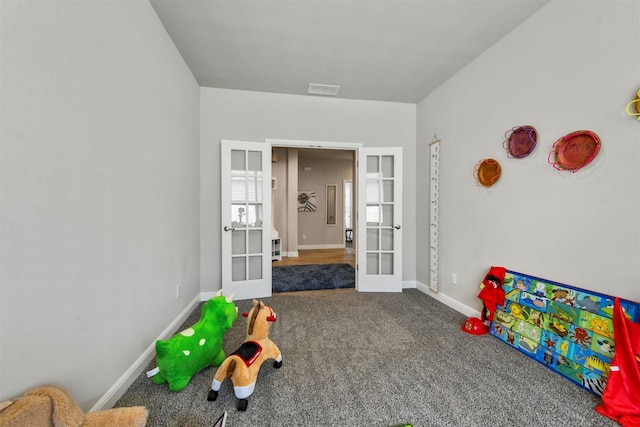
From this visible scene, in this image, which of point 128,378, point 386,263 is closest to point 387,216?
point 386,263

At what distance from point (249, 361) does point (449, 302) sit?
2393 millimetres

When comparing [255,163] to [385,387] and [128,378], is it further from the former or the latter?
[385,387]

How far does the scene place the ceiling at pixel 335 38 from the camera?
76.9 inches

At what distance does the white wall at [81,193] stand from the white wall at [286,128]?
1047mm

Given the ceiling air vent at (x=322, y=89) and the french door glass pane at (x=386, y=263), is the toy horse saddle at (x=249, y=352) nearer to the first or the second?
the french door glass pane at (x=386, y=263)

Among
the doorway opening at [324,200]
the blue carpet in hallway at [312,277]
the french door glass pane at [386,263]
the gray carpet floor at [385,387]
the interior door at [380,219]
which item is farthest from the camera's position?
the doorway opening at [324,200]

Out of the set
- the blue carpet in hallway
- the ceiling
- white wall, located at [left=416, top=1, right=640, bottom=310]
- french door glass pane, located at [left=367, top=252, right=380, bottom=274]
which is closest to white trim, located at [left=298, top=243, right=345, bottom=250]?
the blue carpet in hallway

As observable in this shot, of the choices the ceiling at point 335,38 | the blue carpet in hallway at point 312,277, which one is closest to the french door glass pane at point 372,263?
the blue carpet in hallway at point 312,277

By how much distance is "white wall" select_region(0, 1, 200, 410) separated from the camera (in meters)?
0.92

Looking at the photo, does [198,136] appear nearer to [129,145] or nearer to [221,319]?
[129,145]

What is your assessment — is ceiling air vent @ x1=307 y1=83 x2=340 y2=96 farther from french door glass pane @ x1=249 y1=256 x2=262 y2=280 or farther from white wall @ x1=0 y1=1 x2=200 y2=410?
french door glass pane @ x1=249 y1=256 x2=262 y2=280

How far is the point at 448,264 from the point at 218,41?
131 inches

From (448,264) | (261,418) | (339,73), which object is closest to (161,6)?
(339,73)

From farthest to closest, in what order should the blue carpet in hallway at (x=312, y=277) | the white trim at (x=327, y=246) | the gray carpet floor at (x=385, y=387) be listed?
1. the white trim at (x=327, y=246)
2. the blue carpet in hallway at (x=312, y=277)
3. the gray carpet floor at (x=385, y=387)
